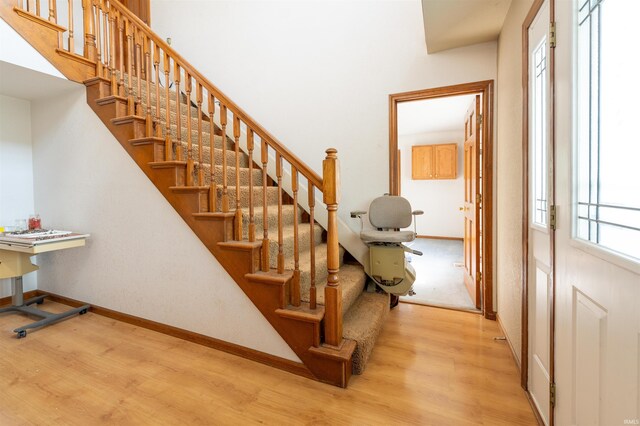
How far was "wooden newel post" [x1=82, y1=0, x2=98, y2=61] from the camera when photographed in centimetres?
243

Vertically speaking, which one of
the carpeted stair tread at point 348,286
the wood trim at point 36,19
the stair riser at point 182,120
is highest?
the wood trim at point 36,19

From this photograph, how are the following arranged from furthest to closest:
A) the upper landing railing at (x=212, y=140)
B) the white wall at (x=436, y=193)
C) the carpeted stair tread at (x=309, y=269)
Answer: the white wall at (x=436, y=193), the carpeted stair tread at (x=309, y=269), the upper landing railing at (x=212, y=140)

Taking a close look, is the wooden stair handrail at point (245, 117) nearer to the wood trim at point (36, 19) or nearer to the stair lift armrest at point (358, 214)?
the wood trim at point (36, 19)

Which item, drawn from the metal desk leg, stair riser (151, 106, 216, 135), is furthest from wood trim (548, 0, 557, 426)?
the metal desk leg

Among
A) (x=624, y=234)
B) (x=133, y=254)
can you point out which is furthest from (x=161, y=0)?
(x=624, y=234)

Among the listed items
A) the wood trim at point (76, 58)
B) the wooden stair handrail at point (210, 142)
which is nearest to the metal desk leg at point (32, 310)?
the wooden stair handrail at point (210, 142)

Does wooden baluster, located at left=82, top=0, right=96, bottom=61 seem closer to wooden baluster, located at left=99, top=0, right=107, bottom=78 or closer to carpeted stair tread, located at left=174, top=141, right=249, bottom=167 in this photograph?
wooden baluster, located at left=99, top=0, right=107, bottom=78

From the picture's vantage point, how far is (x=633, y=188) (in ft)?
2.72

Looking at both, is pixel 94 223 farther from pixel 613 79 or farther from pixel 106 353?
pixel 613 79

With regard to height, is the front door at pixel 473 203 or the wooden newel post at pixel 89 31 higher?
the wooden newel post at pixel 89 31

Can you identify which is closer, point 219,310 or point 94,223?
point 219,310

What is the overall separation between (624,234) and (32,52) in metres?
3.67

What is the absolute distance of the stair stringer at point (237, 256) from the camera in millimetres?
1751

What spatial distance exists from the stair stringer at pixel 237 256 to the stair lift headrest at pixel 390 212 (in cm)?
119
